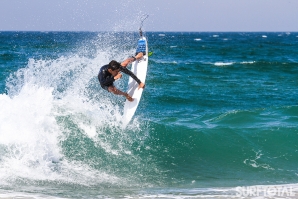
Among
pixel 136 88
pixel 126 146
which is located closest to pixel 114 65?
pixel 136 88

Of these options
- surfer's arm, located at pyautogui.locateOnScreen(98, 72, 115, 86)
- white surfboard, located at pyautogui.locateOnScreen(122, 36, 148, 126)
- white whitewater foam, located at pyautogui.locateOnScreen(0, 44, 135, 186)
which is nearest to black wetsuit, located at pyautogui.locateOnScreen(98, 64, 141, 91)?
surfer's arm, located at pyautogui.locateOnScreen(98, 72, 115, 86)

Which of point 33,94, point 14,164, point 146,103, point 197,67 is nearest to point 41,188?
point 14,164

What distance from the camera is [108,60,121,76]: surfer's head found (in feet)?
34.6

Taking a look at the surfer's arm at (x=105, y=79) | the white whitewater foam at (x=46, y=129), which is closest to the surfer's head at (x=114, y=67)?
the surfer's arm at (x=105, y=79)

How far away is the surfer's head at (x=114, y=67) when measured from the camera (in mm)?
10539

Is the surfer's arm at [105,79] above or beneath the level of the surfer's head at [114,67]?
beneath

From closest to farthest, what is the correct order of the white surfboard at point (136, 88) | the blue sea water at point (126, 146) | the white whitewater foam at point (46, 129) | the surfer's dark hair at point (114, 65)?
the blue sea water at point (126, 146), the white whitewater foam at point (46, 129), the surfer's dark hair at point (114, 65), the white surfboard at point (136, 88)

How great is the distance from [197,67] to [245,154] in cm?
2063

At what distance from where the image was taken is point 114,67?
10547 millimetres

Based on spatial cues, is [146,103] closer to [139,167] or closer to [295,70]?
[139,167]

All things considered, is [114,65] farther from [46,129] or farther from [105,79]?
[46,129]

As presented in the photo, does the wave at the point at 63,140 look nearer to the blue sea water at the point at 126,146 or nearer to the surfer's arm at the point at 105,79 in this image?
the blue sea water at the point at 126,146

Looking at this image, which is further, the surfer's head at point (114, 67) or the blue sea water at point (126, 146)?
the surfer's head at point (114, 67)

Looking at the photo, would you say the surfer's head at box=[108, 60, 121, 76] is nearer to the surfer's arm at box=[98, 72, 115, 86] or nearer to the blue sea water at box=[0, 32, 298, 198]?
the surfer's arm at box=[98, 72, 115, 86]
